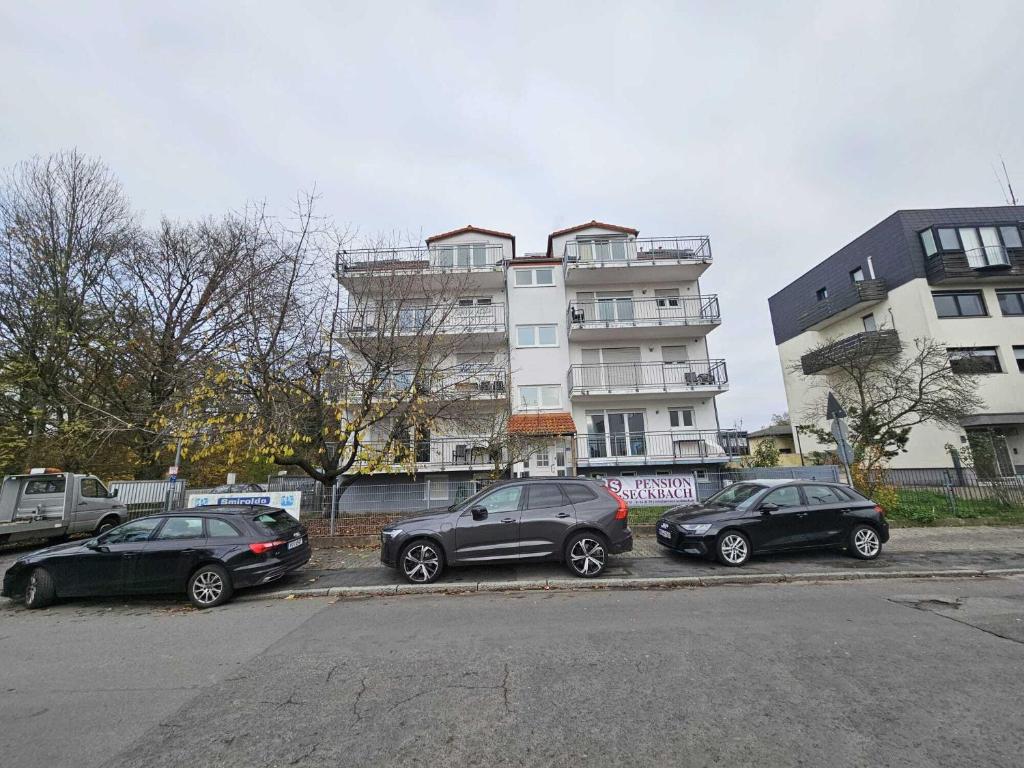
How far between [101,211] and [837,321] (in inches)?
1506

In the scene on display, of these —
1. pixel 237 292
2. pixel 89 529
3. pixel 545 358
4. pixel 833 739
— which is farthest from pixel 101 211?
pixel 833 739

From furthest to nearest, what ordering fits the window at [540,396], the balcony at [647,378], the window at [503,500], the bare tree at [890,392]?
the window at [540,396], the balcony at [647,378], the bare tree at [890,392], the window at [503,500]

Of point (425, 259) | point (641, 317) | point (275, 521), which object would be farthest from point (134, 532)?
point (641, 317)

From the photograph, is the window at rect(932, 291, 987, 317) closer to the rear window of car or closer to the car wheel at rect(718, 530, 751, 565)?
the car wheel at rect(718, 530, 751, 565)

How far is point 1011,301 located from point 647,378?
20.2 metres

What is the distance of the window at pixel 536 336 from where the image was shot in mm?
20969

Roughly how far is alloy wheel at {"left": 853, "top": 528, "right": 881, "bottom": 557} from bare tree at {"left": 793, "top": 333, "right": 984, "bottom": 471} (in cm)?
636

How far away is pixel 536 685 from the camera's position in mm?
3738

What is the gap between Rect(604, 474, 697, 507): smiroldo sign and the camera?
12.7 m

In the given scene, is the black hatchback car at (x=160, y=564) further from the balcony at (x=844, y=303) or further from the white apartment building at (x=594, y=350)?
the balcony at (x=844, y=303)

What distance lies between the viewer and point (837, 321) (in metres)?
Answer: 28.2

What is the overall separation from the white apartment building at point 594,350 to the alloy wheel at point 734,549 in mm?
8807

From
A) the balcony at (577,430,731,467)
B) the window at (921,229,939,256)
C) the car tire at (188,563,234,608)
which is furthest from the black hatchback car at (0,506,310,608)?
the window at (921,229,939,256)

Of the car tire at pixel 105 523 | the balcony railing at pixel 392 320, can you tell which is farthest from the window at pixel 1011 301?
the car tire at pixel 105 523
